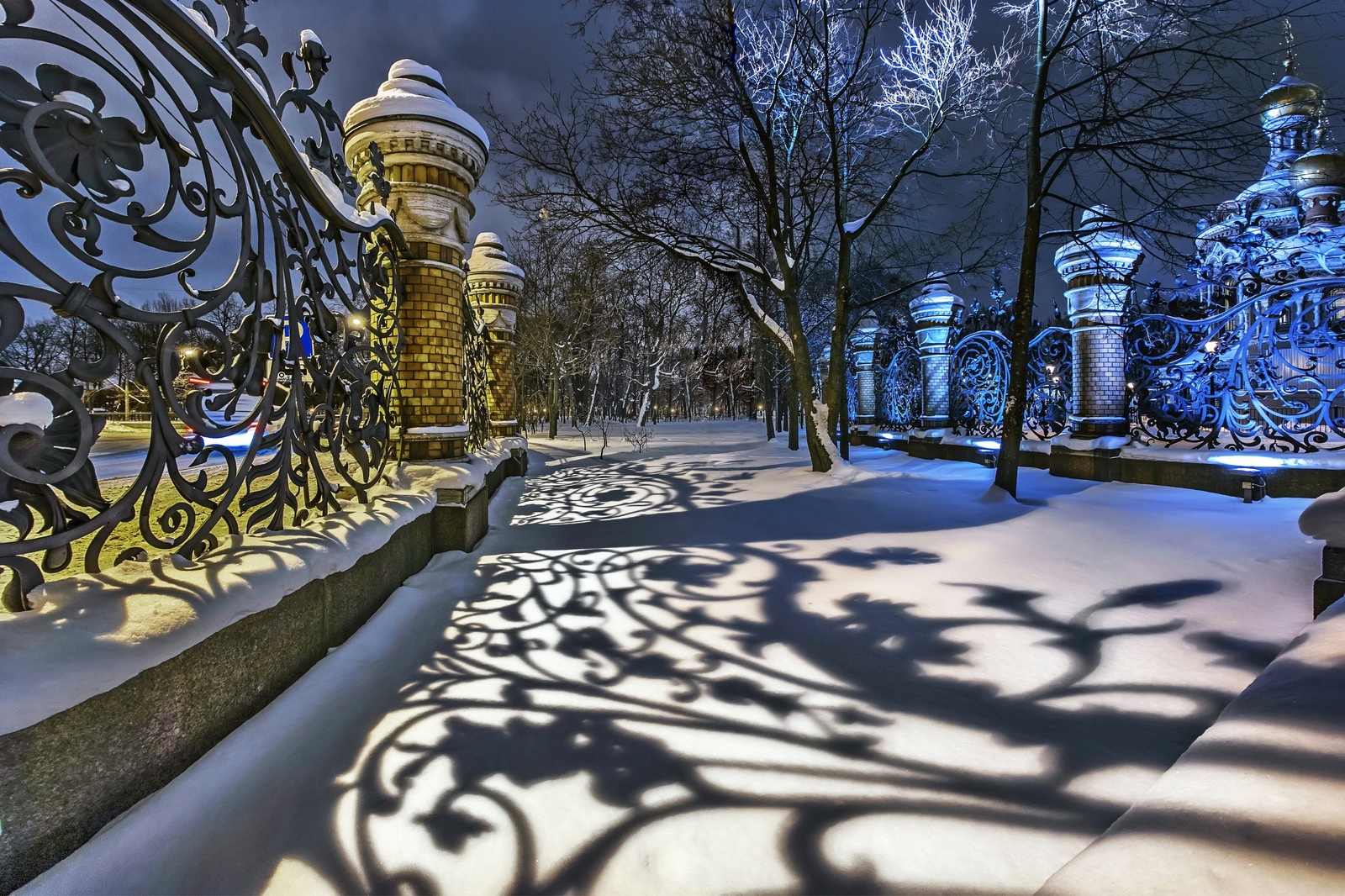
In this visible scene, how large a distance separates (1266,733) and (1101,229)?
7.57 meters

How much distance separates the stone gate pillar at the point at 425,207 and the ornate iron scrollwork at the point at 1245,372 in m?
7.81

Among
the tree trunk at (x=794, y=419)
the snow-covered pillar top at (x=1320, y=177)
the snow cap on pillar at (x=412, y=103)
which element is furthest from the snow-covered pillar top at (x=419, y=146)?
the snow-covered pillar top at (x=1320, y=177)

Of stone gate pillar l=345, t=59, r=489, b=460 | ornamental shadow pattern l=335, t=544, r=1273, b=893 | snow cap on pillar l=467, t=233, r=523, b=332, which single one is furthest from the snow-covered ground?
snow cap on pillar l=467, t=233, r=523, b=332

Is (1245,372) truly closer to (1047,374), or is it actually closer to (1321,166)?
(1047,374)

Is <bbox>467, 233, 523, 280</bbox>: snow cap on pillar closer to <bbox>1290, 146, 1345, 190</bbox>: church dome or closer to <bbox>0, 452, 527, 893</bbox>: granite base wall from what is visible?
<bbox>0, 452, 527, 893</bbox>: granite base wall

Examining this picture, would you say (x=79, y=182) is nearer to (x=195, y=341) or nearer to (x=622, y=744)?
(x=195, y=341)

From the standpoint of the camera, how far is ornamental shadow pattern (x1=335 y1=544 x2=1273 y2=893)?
1.56 metres

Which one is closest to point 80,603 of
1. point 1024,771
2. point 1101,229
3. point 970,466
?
point 1024,771

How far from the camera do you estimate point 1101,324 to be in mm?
7367

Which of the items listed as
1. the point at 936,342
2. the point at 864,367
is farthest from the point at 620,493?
the point at 864,367

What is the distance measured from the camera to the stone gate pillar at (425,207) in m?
4.53

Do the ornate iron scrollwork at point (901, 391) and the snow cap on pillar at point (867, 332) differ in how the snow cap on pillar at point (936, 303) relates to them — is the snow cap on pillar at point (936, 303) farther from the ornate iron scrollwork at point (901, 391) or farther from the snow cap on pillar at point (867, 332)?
the snow cap on pillar at point (867, 332)

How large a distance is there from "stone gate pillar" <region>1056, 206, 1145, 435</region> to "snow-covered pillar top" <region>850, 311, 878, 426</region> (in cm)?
663

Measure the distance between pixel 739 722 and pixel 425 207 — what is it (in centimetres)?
459
